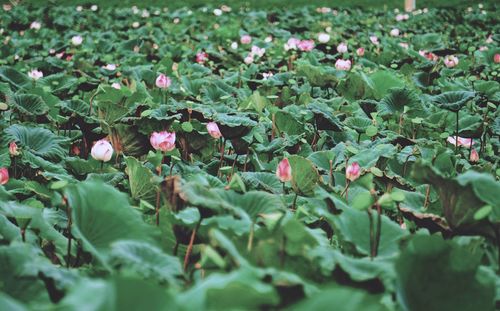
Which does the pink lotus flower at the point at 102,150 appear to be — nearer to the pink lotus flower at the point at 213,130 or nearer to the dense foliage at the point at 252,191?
the dense foliage at the point at 252,191

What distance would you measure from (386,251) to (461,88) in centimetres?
199

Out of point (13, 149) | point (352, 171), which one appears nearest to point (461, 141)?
point (352, 171)

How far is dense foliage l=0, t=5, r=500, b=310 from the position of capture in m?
0.88

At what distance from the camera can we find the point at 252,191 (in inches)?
48.6

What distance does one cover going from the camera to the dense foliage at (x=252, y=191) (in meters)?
0.88

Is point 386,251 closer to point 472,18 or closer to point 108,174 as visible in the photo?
point 108,174

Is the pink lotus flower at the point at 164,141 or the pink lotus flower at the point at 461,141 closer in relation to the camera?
the pink lotus flower at the point at 164,141

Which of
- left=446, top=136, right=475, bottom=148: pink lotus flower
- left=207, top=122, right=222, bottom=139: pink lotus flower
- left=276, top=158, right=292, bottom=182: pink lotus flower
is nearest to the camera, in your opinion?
left=276, top=158, right=292, bottom=182: pink lotus flower

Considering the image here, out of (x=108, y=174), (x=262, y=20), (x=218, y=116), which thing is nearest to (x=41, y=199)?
(x=108, y=174)

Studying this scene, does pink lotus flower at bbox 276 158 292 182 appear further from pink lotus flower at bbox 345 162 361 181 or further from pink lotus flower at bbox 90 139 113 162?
pink lotus flower at bbox 90 139 113 162

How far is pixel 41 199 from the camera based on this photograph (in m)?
1.63

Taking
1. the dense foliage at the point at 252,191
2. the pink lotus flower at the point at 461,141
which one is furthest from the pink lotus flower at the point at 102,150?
the pink lotus flower at the point at 461,141

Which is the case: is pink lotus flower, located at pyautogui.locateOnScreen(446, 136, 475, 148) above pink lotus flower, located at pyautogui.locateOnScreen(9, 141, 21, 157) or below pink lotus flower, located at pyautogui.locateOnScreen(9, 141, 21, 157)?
below

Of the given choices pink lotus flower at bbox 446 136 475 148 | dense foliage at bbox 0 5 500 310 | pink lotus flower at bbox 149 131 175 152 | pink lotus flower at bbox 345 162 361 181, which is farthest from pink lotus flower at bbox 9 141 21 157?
pink lotus flower at bbox 446 136 475 148
